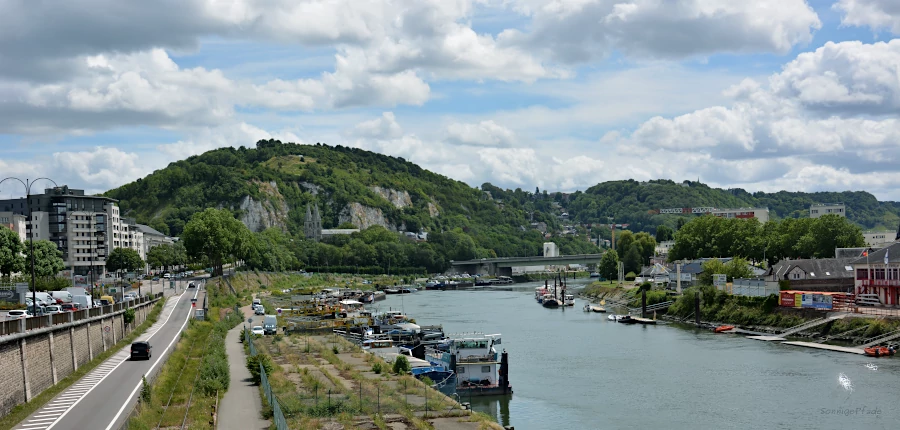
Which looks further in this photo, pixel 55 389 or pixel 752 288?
pixel 752 288

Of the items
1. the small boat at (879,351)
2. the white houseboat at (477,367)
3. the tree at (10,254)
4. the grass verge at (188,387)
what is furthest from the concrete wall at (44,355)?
the small boat at (879,351)

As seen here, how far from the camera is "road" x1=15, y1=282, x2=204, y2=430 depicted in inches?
1193

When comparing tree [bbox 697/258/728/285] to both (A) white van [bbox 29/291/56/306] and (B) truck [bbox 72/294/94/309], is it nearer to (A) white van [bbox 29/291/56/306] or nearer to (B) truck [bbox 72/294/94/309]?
(B) truck [bbox 72/294/94/309]

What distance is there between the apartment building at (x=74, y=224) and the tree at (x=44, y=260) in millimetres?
27555

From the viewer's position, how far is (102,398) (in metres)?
35.2

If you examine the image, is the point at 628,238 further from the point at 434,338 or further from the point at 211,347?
the point at 211,347

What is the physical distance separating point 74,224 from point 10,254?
45992mm

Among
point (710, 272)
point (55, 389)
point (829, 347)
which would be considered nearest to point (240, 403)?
point (55, 389)

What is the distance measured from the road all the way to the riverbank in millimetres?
5835

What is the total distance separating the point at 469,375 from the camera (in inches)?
1905

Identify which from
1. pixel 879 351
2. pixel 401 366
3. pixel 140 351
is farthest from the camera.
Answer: pixel 879 351

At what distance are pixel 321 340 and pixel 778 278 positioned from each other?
48.3 m

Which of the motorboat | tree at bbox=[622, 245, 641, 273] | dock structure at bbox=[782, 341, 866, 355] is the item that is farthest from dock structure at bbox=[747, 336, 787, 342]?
tree at bbox=[622, 245, 641, 273]

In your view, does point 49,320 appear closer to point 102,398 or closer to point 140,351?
point 102,398
